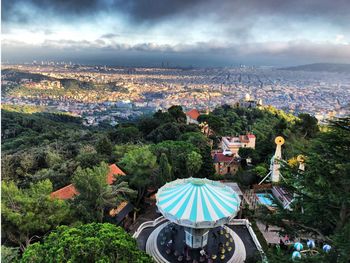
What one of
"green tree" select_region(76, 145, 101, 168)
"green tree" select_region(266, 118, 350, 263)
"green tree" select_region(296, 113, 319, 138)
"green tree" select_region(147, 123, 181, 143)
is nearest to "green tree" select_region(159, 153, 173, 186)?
"green tree" select_region(76, 145, 101, 168)

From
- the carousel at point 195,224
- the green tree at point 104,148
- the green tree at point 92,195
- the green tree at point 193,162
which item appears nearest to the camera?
the green tree at point 92,195

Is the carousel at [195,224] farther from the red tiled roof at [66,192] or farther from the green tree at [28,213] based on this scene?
the red tiled roof at [66,192]

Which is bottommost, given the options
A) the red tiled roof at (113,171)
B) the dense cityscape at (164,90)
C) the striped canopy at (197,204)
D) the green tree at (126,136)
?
the dense cityscape at (164,90)

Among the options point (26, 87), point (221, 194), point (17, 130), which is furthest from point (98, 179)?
point (26, 87)

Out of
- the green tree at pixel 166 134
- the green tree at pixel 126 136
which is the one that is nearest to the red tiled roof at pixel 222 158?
the green tree at pixel 166 134

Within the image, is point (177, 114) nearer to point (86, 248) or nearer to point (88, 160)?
point (88, 160)

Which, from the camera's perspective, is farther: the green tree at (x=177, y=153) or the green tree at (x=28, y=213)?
the green tree at (x=177, y=153)

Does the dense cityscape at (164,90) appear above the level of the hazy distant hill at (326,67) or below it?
below
